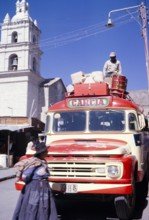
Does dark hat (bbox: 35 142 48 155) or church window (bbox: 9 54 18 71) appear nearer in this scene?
dark hat (bbox: 35 142 48 155)

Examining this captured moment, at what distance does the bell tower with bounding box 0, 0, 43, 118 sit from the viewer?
36344 millimetres

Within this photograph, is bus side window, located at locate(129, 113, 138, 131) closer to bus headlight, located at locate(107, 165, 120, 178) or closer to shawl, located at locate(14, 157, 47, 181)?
bus headlight, located at locate(107, 165, 120, 178)

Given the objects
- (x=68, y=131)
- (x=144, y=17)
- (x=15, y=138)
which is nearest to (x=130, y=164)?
(x=68, y=131)

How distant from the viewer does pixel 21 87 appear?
36594 millimetres

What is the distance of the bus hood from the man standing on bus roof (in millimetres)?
3306

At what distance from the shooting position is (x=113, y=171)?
529cm

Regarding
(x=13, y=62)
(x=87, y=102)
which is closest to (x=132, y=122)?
(x=87, y=102)

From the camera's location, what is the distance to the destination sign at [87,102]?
274 inches

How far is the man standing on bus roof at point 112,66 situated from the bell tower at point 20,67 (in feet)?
89.1

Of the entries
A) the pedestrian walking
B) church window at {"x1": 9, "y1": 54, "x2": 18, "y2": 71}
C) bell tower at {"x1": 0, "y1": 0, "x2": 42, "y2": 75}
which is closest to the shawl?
the pedestrian walking

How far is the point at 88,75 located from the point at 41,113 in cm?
3154

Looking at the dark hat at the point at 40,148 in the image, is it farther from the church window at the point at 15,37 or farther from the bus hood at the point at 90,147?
the church window at the point at 15,37

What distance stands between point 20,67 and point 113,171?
33808mm

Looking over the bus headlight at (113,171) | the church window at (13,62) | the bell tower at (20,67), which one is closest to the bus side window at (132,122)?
the bus headlight at (113,171)
